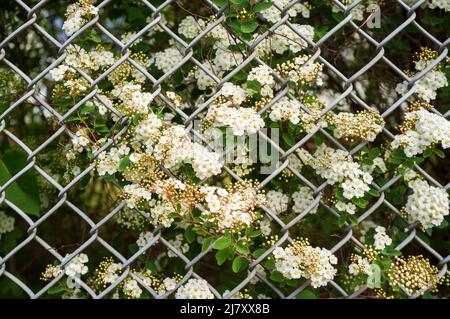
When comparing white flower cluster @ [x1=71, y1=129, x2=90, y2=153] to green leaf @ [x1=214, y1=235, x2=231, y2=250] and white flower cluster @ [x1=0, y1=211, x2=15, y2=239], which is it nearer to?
green leaf @ [x1=214, y1=235, x2=231, y2=250]

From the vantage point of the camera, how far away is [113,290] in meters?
1.85

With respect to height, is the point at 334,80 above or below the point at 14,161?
above

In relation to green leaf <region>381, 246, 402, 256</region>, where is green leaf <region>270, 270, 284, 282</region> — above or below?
below

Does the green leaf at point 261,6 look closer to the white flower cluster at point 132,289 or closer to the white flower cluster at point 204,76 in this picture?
the white flower cluster at point 204,76

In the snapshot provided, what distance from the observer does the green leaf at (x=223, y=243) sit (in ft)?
5.28

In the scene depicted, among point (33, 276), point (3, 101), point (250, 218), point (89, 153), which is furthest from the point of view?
point (33, 276)

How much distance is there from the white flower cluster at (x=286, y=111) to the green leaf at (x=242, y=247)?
0.39 meters

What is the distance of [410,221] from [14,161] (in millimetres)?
1354

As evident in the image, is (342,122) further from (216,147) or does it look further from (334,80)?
(334,80)

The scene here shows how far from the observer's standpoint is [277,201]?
193cm

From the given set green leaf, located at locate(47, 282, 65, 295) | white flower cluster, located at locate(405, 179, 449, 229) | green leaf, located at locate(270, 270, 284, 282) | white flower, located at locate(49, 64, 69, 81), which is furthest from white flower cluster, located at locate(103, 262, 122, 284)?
white flower cluster, located at locate(405, 179, 449, 229)

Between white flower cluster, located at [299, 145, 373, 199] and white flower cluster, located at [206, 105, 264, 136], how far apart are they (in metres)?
0.26

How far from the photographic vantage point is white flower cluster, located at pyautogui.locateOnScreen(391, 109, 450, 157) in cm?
A: 165
